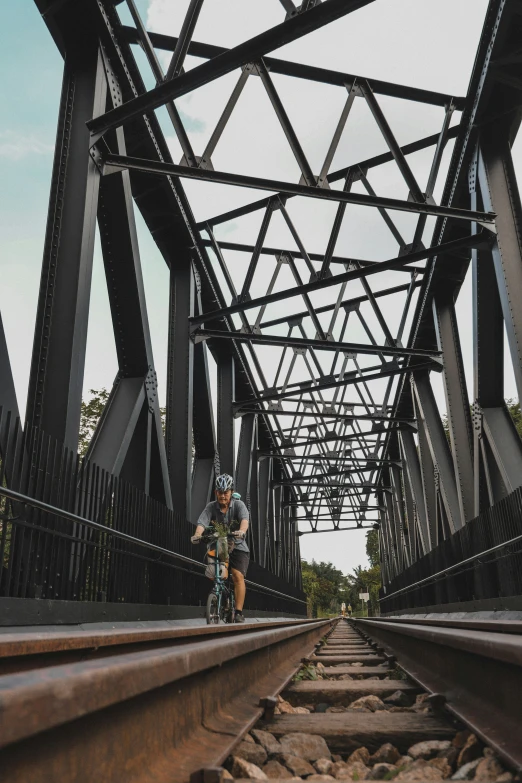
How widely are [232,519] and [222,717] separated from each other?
15.9 ft

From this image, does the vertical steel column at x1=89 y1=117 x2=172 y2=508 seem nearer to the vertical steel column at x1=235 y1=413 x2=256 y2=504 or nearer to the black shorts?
the black shorts

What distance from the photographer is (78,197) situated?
736 cm

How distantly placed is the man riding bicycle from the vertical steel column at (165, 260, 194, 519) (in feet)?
11.9

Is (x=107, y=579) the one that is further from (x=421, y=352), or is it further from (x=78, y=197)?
(x=421, y=352)

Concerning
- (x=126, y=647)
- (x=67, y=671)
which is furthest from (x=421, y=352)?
(x=67, y=671)

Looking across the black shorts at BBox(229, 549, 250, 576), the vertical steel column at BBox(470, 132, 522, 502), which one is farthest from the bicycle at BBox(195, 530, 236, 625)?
the vertical steel column at BBox(470, 132, 522, 502)

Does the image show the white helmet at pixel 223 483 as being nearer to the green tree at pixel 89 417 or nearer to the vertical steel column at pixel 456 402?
the vertical steel column at pixel 456 402

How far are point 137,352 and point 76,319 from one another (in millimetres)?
2238

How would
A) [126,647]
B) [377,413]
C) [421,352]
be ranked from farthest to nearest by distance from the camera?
[377,413]
[421,352]
[126,647]

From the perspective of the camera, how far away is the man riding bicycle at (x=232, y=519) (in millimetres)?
6897

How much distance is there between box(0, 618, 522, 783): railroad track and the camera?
106 cm

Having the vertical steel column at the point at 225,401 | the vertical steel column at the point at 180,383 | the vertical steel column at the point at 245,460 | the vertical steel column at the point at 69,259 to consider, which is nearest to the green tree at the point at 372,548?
the vertical steel column at the point at 245,460

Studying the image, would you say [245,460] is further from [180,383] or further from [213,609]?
[213,609]

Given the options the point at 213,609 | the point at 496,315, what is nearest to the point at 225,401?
the point at 496,315
